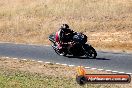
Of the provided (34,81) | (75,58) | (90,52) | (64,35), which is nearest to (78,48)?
(75,58)

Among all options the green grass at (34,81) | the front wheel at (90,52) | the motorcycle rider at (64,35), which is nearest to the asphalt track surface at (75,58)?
the front wheel at (90,52)

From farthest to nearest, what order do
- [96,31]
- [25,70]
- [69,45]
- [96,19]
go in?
[96,19], [96,31], [69,45], [25,70]

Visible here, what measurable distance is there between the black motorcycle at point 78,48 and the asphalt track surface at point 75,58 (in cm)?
42

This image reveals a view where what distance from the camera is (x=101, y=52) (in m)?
26.2

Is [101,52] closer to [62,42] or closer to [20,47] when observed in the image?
[62,42]

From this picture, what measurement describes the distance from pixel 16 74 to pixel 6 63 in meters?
3.86

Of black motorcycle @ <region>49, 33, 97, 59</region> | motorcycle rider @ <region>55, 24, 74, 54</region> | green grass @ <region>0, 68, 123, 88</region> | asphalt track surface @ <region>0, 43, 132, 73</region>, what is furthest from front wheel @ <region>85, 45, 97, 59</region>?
green grass @ <region>0, 68, 123, 88</region>

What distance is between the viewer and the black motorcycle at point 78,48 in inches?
942

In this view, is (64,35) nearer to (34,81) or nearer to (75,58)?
(75,58)

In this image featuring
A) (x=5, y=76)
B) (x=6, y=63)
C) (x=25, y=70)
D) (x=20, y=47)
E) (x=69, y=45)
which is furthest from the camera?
(x=20, y=47)

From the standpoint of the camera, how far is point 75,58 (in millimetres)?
24141

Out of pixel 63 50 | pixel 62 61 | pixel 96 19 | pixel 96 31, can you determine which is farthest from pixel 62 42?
pixel 96 19

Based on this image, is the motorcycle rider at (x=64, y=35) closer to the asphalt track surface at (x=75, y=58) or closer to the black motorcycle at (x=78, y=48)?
the black motorcycle at (x=78, y=48)

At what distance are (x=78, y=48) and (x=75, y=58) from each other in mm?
778
